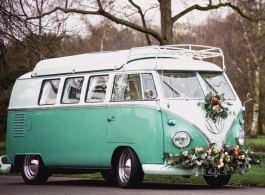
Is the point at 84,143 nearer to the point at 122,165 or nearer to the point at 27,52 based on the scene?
the point at 122,165

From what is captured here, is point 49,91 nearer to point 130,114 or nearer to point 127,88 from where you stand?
point 127,88

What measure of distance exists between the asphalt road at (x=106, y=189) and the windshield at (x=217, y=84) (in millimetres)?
1839

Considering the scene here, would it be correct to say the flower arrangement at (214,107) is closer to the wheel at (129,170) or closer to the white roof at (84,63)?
the wheel at (129,170)

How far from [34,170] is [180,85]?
4323mm

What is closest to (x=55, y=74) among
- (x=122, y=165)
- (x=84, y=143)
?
(x=84, y=143)

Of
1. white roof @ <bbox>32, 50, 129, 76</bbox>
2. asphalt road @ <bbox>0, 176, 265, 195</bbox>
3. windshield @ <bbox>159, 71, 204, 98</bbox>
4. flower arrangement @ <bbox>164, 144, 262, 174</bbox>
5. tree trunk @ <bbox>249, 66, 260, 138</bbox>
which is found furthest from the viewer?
tree trunk @ <bbox>249, 66, 260, 138</bbox>

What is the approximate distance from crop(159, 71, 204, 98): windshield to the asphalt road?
1.76 m

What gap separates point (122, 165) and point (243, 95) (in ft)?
122

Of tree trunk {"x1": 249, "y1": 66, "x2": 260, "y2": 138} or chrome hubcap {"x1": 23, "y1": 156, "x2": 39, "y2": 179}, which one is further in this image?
tree trunk {"x1": 249, "y1": 66, "x2": 260, "y2": 138}

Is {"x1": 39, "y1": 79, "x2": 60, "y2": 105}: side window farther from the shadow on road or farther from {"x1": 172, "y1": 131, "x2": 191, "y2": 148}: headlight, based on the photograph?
{"x1": 172, "y1": 131, "x2": 191, "y2": 148}: headlight

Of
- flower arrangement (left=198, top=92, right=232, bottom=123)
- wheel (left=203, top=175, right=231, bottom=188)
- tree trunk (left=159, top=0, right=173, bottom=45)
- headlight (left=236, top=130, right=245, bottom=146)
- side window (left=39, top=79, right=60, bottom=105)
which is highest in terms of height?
tree trunk (left=159, top=0, right=173, bottom=45)

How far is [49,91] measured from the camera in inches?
→ 727

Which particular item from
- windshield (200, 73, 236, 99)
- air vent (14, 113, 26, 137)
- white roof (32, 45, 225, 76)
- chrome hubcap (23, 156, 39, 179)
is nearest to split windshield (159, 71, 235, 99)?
windshield (200, 73, 236, 99)

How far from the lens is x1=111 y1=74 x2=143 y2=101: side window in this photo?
16234mm
